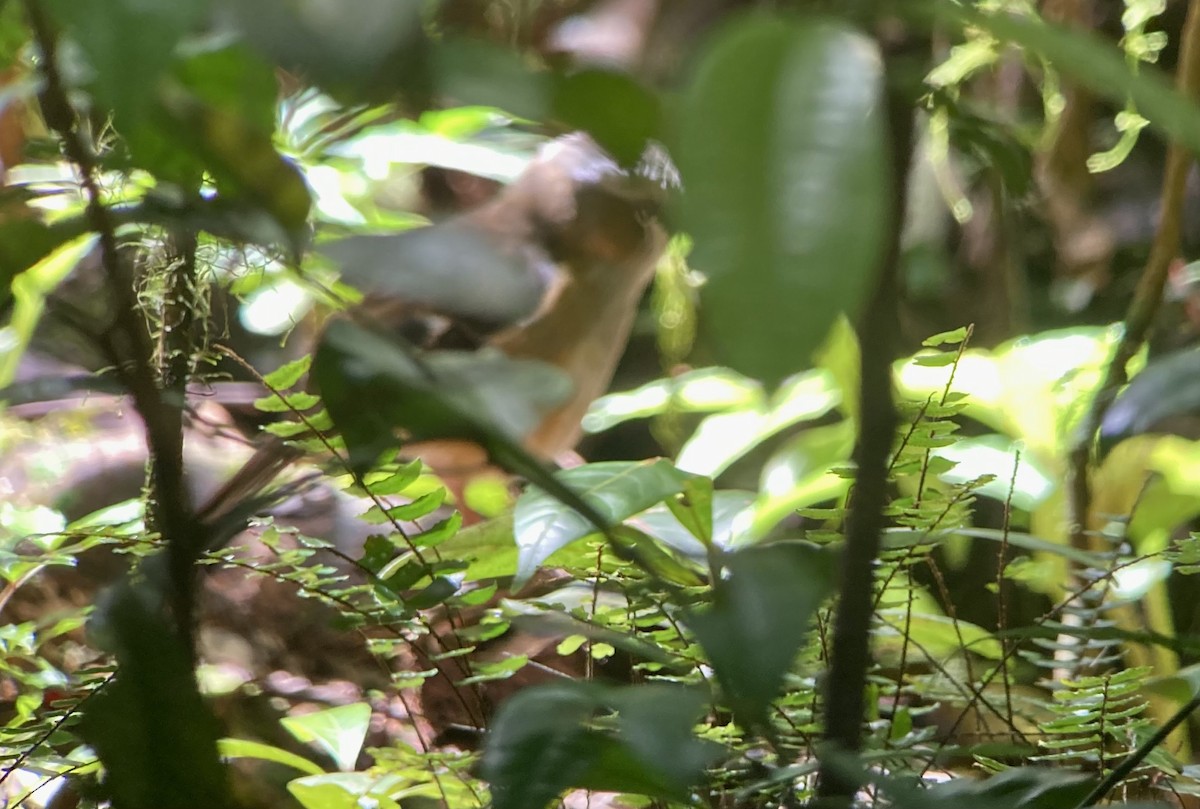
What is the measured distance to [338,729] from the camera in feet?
2.27

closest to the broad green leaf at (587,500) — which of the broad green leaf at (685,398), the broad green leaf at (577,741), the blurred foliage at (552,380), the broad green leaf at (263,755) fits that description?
the blurred foliage at (552,380)

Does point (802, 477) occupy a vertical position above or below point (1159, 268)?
below

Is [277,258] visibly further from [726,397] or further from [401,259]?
[726,397]

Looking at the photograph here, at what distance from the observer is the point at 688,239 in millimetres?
186

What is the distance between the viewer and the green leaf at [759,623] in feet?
0.80

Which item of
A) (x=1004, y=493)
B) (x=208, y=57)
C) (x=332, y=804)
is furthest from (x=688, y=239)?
(x=1004, y=493)

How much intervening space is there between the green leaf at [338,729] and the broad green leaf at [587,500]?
25 centimetres

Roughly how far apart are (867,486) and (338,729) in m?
0.51

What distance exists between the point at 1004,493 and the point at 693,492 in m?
0.39

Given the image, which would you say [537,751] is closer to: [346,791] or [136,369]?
[136,369]

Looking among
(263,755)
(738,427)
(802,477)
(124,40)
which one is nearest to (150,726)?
(124,40)

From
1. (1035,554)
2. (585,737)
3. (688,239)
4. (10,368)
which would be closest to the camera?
(688,239)

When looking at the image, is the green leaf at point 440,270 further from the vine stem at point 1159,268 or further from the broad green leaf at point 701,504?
the vine stem at point 1159,268

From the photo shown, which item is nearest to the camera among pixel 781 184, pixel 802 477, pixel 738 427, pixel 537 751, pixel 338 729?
pixel 781 184
